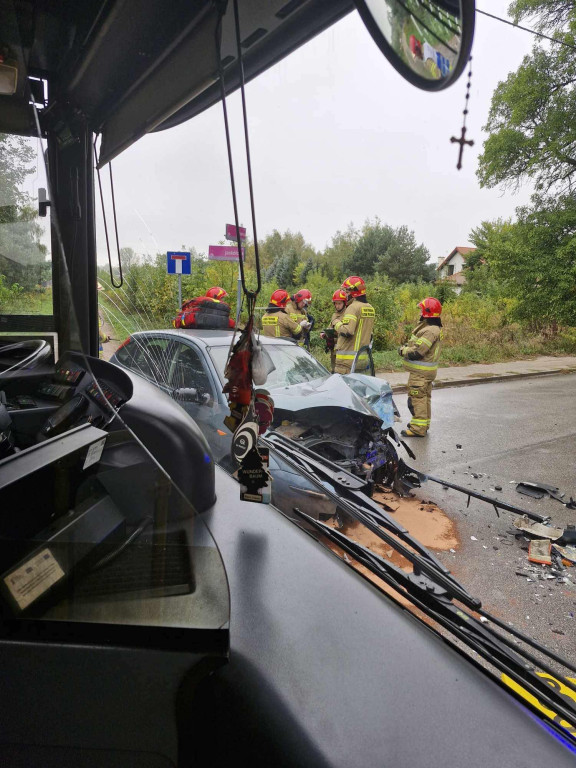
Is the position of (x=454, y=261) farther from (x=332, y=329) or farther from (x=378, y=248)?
(x=332, y=329)

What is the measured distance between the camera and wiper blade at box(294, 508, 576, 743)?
0.92 metres

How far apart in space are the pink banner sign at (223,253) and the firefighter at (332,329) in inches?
229

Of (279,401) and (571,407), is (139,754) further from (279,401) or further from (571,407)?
(571,407)

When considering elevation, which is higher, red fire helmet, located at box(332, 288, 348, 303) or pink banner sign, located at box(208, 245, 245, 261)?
pink banner sign, located at box(208, 245, 245, 261)

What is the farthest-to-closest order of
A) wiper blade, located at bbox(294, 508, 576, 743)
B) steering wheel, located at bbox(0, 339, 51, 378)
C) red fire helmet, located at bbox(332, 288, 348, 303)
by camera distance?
1. red fire helmet, located at bbox(332, 288, 348, 303)
2. steering wheel, located at bbox(0, 339, 51, 378)
3. wiper blade, located at bbox(294, 508, 576, 743)

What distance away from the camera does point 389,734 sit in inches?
29.5

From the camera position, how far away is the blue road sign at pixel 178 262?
1168mm

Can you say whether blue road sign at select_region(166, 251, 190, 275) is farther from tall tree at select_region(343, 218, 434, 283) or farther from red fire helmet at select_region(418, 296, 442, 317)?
red fire helmet at select_region(418, 296, 442, 317)

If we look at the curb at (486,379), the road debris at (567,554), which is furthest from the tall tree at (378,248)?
the curb at (486,379)

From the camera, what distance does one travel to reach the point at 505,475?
532 centimetres

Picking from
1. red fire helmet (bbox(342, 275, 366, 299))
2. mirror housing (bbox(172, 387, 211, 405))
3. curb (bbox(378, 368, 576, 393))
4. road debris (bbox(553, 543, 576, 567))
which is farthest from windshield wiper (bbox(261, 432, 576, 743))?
curb (bbox(378, 368, 576, 393))

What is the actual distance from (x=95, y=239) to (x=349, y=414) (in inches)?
112

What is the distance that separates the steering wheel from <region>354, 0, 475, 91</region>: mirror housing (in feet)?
3.08

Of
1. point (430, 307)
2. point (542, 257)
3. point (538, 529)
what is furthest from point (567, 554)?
point (430, 307)
